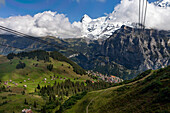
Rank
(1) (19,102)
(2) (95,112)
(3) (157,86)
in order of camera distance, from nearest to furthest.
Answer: (3) (157,86) < (2) (95,112) < (1) (19,102)

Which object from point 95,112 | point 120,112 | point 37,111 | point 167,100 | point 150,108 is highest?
point 167,100

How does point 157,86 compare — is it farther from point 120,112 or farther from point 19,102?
point 19,102

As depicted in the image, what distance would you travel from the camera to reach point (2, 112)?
109 metres

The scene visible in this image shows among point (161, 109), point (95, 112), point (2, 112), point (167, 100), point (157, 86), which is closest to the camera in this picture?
point (161, 109)

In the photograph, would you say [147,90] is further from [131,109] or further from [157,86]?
[131,109]

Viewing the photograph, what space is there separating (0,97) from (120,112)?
520 feet

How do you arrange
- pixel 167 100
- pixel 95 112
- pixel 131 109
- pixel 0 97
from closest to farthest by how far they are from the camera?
pixel 167 100 < pixel 131 109 < pixel 95 112 < pixel 0 97

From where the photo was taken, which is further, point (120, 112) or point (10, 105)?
point (10, 105)

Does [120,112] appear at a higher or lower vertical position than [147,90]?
lower

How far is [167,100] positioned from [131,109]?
9909mm

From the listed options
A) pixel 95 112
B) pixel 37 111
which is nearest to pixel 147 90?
pixel 95 112

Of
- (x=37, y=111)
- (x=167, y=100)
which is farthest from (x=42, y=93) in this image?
(x=167, y=100)

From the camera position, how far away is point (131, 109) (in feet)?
117

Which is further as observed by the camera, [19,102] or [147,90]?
[19,102]
